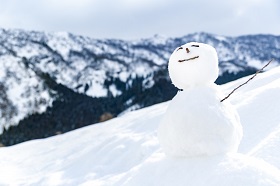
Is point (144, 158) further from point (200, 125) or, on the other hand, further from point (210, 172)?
point (210, 172)

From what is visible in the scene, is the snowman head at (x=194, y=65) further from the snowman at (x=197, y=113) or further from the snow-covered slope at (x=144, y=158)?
the snow-covered slope at (x=144, y=158)

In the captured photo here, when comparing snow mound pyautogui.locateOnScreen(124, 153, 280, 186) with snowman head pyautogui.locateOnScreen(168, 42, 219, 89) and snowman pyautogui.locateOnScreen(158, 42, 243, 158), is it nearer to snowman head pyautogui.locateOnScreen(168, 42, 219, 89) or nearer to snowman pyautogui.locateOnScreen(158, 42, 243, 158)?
snowman pyautogui.locateOnScreen(158, 42, 243, 158)

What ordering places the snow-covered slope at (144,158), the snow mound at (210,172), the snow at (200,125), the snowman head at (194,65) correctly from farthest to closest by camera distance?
the snowman head at (194,65) → the snow at (200,125) → the snow-covered slope at (144,158) → the snow mound at (210,172)

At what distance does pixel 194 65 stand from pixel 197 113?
68 centimetres

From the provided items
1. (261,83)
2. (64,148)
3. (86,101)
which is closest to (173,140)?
(261,83)

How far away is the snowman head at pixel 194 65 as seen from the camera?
201 inches

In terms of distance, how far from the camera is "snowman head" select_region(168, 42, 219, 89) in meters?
5.10

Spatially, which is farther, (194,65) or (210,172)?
(194,65)

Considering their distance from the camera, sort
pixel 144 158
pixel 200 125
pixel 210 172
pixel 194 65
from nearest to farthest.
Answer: pixel 210 172 → pixel 200 125 → pixel 194 65 → pixel 144 158

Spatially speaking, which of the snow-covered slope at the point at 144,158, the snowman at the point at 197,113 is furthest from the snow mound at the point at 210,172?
the snowman at the point at 197,113

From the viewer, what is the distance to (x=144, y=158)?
404 inches

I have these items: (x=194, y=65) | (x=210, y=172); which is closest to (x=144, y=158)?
(x=194, y=65)

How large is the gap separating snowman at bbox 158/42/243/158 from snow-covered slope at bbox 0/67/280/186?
0.58 feet

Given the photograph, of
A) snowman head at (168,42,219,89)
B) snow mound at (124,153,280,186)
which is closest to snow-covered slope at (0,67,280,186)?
snow mound at (124,153,280,186)
